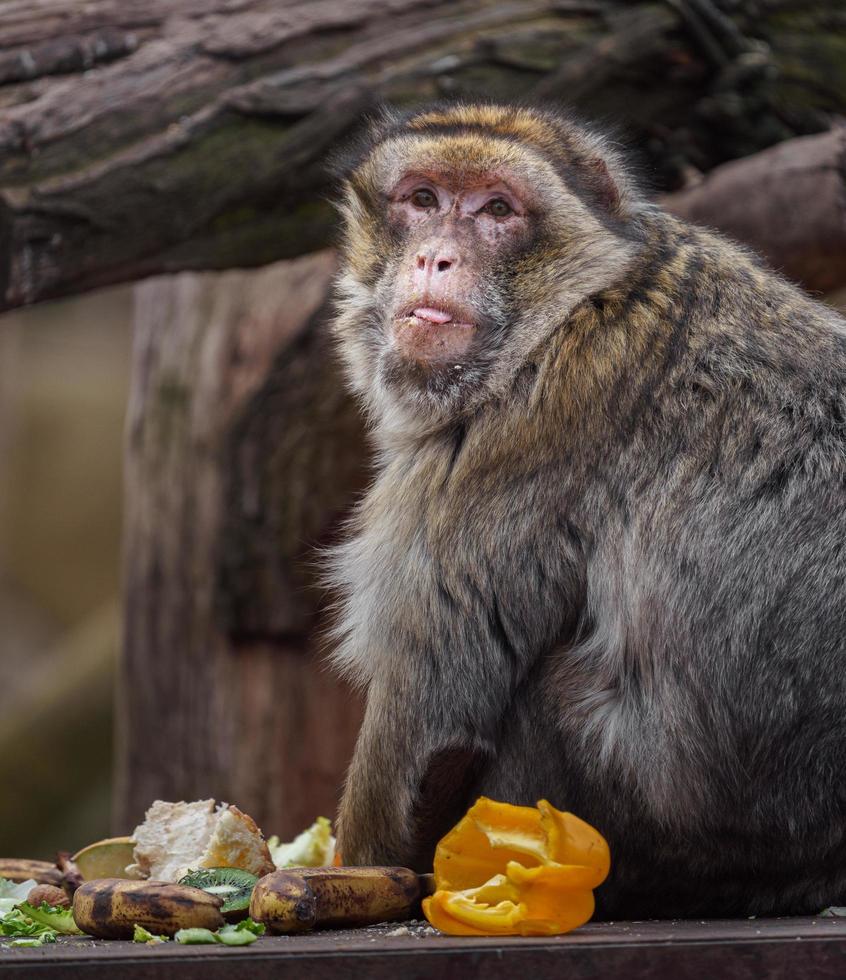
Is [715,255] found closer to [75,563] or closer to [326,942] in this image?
[326,942]

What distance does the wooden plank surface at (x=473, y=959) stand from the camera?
103 inches

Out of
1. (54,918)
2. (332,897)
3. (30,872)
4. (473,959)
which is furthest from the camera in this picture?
(30,872)

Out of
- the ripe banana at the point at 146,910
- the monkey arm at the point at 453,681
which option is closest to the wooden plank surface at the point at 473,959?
the ripe banana at the point at 146,910

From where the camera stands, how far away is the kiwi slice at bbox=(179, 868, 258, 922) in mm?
3158

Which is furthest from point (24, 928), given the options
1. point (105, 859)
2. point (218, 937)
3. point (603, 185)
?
point (603, 185)

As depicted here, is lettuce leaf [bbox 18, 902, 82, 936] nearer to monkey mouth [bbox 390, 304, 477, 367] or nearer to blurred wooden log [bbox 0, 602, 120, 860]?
monkey mouth [bbox 390, 304, 477, 367]

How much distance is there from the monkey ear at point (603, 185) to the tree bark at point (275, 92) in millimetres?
1112

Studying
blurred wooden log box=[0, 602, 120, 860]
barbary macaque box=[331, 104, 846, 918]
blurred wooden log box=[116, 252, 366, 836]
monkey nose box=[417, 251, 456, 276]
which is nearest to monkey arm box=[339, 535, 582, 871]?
barbary macaque box=[331, 104, 846, 918]

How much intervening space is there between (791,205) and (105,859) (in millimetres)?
3401

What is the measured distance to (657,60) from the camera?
19.4 feet

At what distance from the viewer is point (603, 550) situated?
136 inches

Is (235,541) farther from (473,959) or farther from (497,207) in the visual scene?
(473,959)

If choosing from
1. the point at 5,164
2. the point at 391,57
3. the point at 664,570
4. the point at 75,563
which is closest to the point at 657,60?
the point at 391,57

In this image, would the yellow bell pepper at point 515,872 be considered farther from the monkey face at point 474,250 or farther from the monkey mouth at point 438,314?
the monkey mouth at point 438,314
